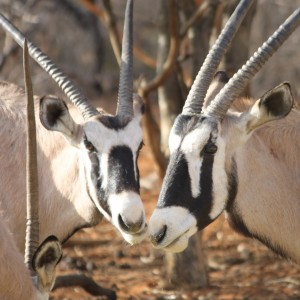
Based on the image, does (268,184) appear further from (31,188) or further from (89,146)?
(31,188)

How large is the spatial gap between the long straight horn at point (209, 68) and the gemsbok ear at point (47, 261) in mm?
1426

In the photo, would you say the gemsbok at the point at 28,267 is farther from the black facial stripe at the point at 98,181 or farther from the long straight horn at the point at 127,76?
the long straight horn at the point at 127,76

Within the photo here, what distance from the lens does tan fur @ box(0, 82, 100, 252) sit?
21.7 feet

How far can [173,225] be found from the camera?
5.63 m

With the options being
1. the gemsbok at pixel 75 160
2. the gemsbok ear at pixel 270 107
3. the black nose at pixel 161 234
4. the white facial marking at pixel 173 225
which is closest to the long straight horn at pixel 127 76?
the gemsbok at pixel 75 160

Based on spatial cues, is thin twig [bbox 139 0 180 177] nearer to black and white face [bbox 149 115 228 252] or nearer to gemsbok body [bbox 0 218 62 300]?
black and white face [bbox 149 115 228 252]

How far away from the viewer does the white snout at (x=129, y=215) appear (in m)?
6.04

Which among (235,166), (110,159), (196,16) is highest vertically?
(196,16)

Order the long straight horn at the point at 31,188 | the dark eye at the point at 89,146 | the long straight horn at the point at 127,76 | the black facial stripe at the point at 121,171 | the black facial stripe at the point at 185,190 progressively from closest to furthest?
the long straight horn at the point at 31,188, the black facial stripe at the point at 185,190, the black facial stripe at the point at 121,171, the dark eye at the point at 89,146, the long straight horn at the point at 127,76

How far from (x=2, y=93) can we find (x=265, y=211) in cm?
236

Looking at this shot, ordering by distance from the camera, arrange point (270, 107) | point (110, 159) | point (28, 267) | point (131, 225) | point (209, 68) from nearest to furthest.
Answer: point (28, 267)
point (270, 107)
point (131, 225)
point (209, 68)
point (110, 159)

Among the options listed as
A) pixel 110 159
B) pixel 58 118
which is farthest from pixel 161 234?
pixel 58 118

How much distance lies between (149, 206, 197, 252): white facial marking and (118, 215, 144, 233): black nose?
377 millimetres

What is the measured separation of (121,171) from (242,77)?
101 centimetres
